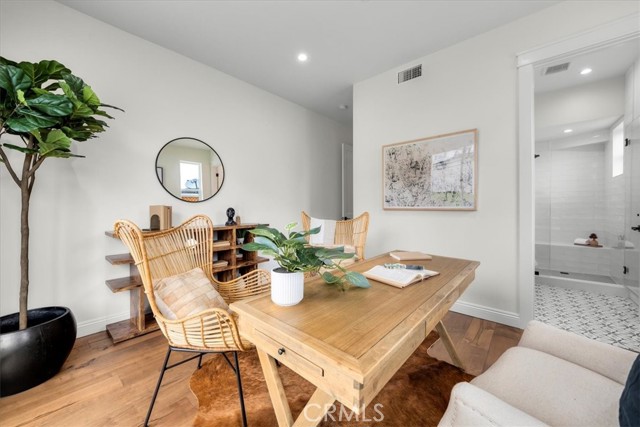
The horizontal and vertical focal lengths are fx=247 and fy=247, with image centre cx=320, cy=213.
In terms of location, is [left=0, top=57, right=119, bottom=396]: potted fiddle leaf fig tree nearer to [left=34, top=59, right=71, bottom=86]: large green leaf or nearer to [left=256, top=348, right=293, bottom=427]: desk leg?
[left=34, top=59, right=71, bottom=86]: large green leaf

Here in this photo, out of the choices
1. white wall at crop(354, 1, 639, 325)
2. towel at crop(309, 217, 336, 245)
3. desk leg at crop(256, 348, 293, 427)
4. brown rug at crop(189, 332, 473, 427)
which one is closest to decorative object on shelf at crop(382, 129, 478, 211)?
white wall at crop(354, 1, 639, 325)

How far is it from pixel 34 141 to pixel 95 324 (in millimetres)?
1549

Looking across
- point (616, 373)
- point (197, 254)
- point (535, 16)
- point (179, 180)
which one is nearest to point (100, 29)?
point (179, 180)

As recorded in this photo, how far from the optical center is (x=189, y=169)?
2.74 metres

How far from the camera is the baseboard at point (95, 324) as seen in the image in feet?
6.89

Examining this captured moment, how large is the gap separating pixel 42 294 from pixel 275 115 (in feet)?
10.2

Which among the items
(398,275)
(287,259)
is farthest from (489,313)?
(287,259)

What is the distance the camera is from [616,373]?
919mm

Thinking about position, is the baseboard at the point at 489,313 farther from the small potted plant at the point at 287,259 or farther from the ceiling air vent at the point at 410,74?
the ceiling air vent at the point at 410,74

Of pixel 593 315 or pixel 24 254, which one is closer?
pixel 24 254

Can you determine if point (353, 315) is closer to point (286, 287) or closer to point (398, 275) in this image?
point (286, 287)

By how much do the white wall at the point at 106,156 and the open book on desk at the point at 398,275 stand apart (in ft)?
7.33

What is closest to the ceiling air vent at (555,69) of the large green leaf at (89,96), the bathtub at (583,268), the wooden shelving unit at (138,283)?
the bathtub at (583,268)

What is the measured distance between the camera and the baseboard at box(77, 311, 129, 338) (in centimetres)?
210
